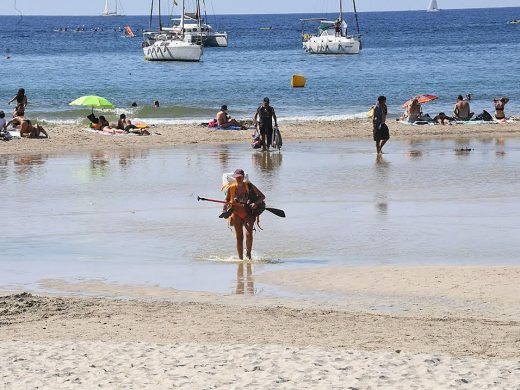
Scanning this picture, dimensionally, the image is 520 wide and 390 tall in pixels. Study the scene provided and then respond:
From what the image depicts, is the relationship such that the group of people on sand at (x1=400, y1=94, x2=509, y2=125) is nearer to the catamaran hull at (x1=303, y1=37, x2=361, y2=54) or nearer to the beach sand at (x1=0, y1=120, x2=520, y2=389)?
the beach sand at (x1=0, y1=120, x2=520, y2=389)

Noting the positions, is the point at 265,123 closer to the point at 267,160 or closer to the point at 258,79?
the point at 267,160

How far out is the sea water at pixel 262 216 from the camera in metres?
15.5

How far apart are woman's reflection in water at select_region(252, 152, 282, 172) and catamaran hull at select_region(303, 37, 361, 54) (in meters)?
61.1

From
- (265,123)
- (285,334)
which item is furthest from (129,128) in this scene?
(285,334)

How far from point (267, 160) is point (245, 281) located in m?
12.2

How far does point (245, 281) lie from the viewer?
14.3 metres

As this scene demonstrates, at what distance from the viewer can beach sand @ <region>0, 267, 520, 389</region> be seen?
9.68 metres

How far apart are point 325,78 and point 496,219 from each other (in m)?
44.0

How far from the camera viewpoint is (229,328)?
1173 cm

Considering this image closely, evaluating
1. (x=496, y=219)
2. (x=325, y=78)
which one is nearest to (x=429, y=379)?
(x=496, y=219)

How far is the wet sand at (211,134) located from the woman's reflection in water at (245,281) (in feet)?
45.2

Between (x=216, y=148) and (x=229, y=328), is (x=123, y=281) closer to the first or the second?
(x=229, y=328)

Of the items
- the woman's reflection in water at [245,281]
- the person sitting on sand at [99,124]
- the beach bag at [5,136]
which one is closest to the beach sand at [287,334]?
the woman's reflection in water at [245,281]

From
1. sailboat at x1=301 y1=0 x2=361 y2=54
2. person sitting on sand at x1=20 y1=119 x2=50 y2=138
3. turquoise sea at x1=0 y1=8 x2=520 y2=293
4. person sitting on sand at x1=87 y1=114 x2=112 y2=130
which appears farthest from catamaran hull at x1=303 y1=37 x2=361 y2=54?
person sitting on sand at x1=20 y1=119 x2=50 y2=138
